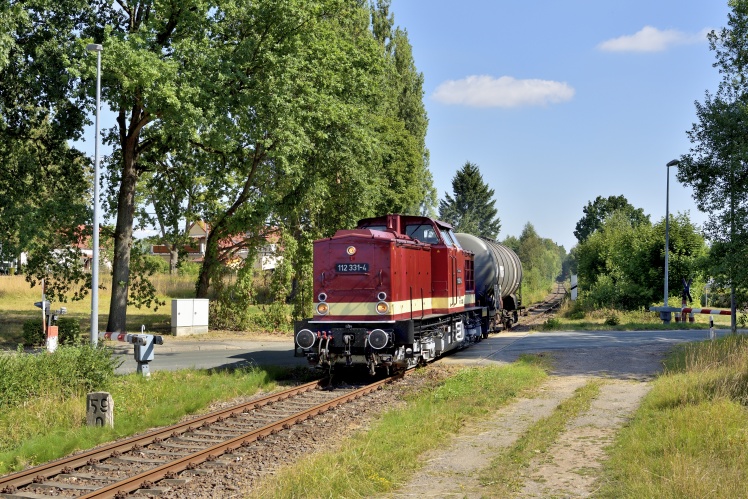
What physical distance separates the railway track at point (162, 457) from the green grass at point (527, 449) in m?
3.41

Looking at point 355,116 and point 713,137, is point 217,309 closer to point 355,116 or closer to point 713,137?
point 355,116

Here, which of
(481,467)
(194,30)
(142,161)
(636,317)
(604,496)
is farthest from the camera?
(636,317)

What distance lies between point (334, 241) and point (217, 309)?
14.5 meters

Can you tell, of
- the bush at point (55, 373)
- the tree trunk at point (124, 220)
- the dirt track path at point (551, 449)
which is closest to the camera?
the dirt track path at point (551, 449)

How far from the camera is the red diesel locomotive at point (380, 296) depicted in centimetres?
1559

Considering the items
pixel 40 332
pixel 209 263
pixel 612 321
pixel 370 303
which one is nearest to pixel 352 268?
pixel 370 303


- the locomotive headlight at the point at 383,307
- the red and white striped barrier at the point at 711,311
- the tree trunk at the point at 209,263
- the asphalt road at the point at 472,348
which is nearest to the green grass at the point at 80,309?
the tree trunk at the point at 209,263

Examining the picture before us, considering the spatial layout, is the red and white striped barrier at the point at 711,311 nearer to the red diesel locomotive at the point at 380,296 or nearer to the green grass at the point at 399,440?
the red diesel locomotive at the point at 380,296

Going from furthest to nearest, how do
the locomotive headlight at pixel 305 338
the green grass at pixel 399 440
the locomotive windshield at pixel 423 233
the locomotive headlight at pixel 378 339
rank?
the locomotive windshield at pixel 423 233 → the locomotive headlight at pixel 305 338 → the locomotive headlight at pixel 378 339 → the green grass at pixel 399 440

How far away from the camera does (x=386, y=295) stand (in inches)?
621

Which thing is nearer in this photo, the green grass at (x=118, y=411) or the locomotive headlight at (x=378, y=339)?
the green grass at (x=118, y=411)

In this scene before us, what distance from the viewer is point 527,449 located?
31.4ft

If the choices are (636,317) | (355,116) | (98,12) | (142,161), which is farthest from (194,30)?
(636,317)

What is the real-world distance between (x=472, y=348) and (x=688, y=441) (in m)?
13.9
